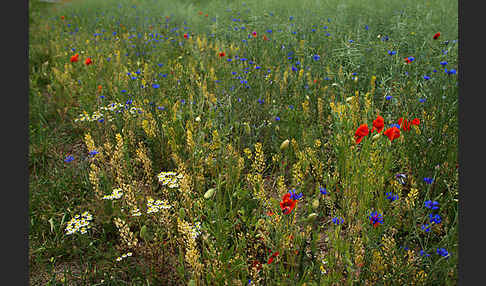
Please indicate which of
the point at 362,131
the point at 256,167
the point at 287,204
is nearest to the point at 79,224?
the point at 256,167

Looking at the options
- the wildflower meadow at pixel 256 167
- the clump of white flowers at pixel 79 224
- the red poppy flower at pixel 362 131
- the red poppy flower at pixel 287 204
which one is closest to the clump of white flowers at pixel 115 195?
the wildflower meadow at pixel 256 167

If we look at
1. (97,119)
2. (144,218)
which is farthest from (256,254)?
(97,119)

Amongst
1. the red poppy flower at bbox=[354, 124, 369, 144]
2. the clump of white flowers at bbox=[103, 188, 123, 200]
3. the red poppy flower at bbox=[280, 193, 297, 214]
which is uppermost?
the red poppy flower at bbox=[354, 124, 369, 144]

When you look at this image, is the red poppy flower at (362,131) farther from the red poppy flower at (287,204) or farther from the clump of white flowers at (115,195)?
the clump of white flowers at (115,195)

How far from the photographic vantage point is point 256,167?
218 cm

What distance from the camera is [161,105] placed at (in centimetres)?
322

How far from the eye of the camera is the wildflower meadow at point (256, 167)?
1804mm

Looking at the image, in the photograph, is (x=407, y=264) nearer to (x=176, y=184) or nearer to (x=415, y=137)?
(x=415, y=137)

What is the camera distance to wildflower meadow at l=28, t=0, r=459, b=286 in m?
1.80

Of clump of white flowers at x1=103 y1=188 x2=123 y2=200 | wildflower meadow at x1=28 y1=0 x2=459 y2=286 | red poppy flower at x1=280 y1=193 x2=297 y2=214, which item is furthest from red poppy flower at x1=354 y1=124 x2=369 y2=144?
clump of white flowers at x1=103 y1=188 x2=123 y2=200

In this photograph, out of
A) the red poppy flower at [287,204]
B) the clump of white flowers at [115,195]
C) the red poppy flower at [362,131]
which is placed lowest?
the clump of white flowers at [115,195]

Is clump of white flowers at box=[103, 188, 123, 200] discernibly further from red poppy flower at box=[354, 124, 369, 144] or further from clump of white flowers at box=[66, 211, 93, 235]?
red poppy flower at box=[354, 124, 369, 144]

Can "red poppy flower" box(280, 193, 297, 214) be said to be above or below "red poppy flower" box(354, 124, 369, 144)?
below

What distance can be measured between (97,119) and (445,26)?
404 centimetres
